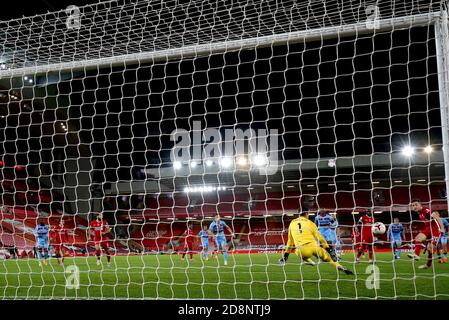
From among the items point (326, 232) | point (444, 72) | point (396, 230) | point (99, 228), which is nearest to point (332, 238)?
point (326, 232)

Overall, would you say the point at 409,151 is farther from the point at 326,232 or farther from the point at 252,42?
the point at 326,232

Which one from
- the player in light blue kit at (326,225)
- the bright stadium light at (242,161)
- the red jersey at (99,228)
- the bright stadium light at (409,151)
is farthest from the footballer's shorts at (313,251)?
the bright stadium light at (242,161)

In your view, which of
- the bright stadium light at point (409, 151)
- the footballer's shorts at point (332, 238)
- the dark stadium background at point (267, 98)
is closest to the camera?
the bright stadium light at point (409, 151)

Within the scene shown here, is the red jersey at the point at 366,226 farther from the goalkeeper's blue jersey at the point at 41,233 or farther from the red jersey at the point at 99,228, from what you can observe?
the goalkeeper's blue jersey at the point at 41,233

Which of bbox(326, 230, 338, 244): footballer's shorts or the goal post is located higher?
the goal post

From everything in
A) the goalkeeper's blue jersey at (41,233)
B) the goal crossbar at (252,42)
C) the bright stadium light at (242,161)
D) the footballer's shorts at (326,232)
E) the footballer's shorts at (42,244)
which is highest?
the goal crossbar at (252,42)

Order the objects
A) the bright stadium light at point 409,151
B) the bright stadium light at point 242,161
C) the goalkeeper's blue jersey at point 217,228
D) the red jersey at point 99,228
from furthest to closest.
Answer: the bright stadium light at point 242,161 → the goalkeeper's blue jersey at point 217,228 → the red jersey at point 99,228 → the bright stadium light at point 409,151

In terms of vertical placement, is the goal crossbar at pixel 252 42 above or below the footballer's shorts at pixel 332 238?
above

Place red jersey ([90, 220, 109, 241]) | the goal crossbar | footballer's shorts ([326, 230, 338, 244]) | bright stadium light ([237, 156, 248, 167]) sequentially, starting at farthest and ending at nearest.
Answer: bright stadium light ([237, 156, 248, 167]) → red jersey ([90, 220, 109, 241]) → footballer's shorts ([326, 230, 338, 244]) → the goal crossbar

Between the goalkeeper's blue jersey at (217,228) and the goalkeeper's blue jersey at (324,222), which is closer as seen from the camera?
the goalkeeper's blue jersey at (324,222)

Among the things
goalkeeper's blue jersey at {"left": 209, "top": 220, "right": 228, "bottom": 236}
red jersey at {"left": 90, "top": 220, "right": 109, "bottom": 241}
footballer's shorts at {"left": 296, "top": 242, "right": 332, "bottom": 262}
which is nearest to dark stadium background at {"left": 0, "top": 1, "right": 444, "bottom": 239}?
red jersey at {"left": 90, "top": 220, "right": 109, "bottom": 241}

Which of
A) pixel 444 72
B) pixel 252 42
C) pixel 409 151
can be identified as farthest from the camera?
pixel 409 151

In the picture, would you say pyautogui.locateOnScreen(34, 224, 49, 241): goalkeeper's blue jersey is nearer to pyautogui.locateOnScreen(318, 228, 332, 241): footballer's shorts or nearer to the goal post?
pyautogui.locateOnScreen(318, 228, 332, 241): footballer's shorts
